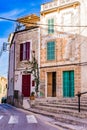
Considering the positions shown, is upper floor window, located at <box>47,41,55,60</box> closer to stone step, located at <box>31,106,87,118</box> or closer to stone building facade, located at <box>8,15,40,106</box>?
stone building facade, located at <box>8,15,40,106</box>

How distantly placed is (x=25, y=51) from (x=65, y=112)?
15.4 metres

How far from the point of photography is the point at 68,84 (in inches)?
1091

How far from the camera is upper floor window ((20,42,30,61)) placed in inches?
1252

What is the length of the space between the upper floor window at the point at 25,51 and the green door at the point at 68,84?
534 cm

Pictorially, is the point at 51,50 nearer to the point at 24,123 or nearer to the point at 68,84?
the point at 68,84

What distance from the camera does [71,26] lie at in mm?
28312

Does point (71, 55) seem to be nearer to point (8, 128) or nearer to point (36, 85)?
point (36, 85)

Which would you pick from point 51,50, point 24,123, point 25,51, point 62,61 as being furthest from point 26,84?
point 24,123

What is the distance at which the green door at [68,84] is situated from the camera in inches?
1081

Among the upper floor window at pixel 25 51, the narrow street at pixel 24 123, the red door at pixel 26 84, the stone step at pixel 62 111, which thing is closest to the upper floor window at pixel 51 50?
the upper floor window at pixel 25 51

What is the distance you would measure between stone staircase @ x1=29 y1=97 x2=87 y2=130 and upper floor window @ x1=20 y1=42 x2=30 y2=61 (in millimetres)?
9026

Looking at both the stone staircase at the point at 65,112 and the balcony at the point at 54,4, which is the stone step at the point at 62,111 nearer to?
the stone staircase at the point at 65,112

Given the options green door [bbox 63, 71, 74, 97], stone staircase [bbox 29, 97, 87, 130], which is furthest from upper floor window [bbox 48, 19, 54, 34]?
stone staircase [bbox 29, 97, 87, 130]

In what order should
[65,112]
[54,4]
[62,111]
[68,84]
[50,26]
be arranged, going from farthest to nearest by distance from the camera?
[50,26]
[54,4]
[68,84]
[62,111]
[65,112]
